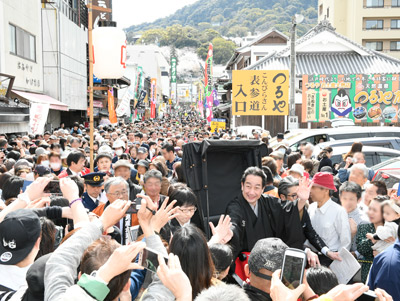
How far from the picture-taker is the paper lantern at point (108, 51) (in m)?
7.21

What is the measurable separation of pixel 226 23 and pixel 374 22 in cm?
14566

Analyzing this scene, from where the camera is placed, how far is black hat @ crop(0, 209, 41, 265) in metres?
2.40

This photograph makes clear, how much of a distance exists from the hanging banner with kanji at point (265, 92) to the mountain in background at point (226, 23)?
11666 centimetres

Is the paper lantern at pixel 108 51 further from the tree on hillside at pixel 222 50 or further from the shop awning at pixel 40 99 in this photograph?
the tree on hillside at pixel 222 50

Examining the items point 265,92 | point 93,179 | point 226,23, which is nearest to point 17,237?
point 93,179

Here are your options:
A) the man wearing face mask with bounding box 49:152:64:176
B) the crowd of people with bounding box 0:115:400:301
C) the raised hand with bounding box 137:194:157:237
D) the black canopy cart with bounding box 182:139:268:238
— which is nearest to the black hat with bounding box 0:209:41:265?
the crowd of people with bounding box 0:115:400:301

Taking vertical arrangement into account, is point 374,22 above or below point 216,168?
above

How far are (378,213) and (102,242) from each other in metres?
3.03

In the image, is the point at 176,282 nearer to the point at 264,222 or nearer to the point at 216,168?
the point at 264,222

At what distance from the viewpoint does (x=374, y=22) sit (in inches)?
1672

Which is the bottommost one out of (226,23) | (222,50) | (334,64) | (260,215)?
(260,215)

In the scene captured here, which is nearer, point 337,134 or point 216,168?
point 216,168

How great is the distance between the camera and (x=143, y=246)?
2.02 meters

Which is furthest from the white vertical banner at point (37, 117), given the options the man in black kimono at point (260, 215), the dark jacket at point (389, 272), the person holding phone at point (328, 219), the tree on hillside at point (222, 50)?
the tree on hillside at point (222, 50)
